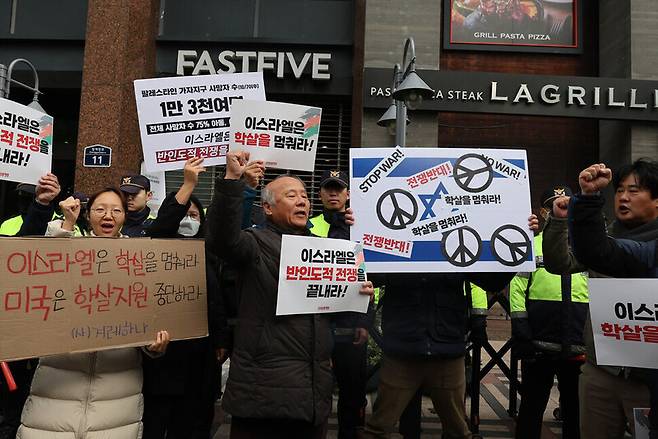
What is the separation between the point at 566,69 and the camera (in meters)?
10.1

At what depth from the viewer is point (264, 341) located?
2.38 m

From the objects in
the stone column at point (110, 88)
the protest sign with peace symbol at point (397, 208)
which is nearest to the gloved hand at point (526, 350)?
the protest sign with peace symbol at point (397, 208)

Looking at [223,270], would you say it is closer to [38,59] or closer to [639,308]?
[639,308]

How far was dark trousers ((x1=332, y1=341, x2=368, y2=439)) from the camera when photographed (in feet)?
13.1

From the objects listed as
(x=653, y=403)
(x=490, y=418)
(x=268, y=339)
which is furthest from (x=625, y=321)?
(x=490, y=418)

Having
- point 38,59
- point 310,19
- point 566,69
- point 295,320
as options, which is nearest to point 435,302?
point 295,320

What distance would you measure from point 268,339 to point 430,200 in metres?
1.44

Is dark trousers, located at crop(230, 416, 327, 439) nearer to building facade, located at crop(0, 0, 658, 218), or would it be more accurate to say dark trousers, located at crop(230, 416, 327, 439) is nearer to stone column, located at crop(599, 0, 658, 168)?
building facade, located at crop(0, 0, 658, 218)

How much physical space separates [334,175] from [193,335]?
2046mm

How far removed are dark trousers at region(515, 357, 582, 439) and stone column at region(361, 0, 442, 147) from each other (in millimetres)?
5828

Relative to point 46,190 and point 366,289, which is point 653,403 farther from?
point 46,190

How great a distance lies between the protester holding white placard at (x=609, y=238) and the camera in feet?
7.35

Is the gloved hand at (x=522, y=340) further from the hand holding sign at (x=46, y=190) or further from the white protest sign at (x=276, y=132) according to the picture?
the hand holding sign at (x=46, y=190)

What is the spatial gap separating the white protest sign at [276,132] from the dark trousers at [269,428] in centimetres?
149
